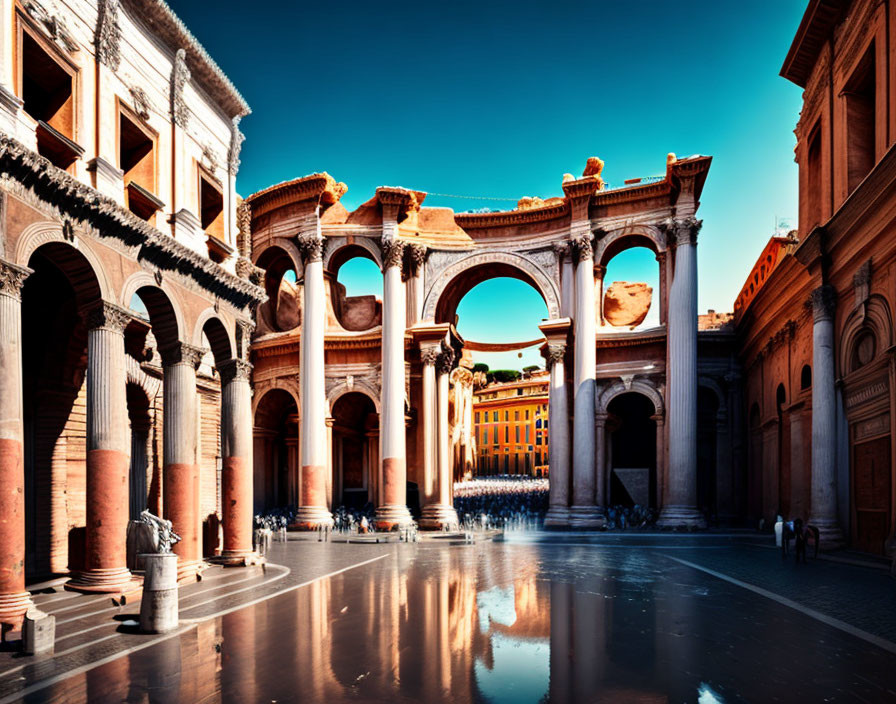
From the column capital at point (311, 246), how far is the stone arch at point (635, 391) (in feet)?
47.6

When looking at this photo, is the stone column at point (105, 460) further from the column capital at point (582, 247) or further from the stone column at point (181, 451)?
the column capital at point (582, 247)

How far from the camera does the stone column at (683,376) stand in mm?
31047

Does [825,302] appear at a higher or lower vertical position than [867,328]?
higher

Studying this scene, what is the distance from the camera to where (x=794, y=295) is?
26.3 m

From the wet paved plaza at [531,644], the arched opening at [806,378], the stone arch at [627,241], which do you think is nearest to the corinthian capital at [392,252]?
the stone arch at [627,241]

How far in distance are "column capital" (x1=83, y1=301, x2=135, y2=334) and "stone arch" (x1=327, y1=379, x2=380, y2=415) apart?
2156cm

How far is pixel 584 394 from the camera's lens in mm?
32500

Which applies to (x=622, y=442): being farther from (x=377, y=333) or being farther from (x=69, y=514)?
(x=69, y=514)

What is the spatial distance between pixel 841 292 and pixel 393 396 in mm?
18557

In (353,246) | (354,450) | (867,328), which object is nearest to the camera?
(867,328)

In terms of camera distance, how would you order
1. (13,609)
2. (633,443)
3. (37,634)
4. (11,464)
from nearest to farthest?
1. (37,634)
2. (13,609)
3. (11,464)
4. (633,443)

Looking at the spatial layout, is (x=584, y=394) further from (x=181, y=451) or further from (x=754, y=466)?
(x=181, y=451)

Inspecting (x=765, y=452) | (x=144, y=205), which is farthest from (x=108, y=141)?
(x=765, y=452)

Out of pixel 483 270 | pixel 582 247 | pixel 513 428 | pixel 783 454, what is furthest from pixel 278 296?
pixel 513 428
